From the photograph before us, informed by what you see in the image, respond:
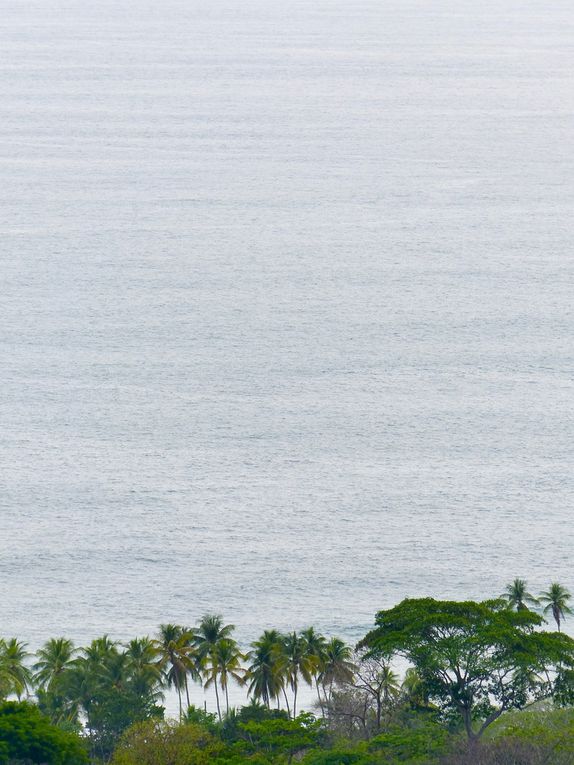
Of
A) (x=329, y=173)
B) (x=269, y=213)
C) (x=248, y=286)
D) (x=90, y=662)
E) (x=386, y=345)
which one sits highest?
(x=329, y=173)

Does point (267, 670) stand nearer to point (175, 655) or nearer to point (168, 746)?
point (175, 655)

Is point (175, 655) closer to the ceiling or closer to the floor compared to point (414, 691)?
closer to the ceiling

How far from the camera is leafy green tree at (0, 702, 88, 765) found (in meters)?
51.5

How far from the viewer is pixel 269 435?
116312mm

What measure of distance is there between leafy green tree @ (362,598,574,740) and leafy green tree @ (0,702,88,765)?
1102 cm

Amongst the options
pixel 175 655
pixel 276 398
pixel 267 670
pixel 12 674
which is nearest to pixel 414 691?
pixel 267 670

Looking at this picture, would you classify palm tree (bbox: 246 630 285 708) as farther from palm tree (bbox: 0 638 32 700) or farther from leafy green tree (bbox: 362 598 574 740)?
leafy green tree (bbox: 362 598 574 740)

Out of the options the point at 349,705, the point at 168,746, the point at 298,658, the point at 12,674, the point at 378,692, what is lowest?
the point at 168,746

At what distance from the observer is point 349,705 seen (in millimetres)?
58844

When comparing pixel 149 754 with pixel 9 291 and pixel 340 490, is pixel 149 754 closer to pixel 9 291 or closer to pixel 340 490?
pixel 340 490

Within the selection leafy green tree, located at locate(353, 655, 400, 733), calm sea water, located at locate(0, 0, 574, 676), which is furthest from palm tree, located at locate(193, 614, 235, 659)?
calm sea water, located at locate(0, 0, 574, 676)

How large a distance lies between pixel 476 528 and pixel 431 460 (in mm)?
10333

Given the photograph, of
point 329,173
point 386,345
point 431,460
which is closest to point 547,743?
point 431,460

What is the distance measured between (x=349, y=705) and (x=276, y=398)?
216 feet
